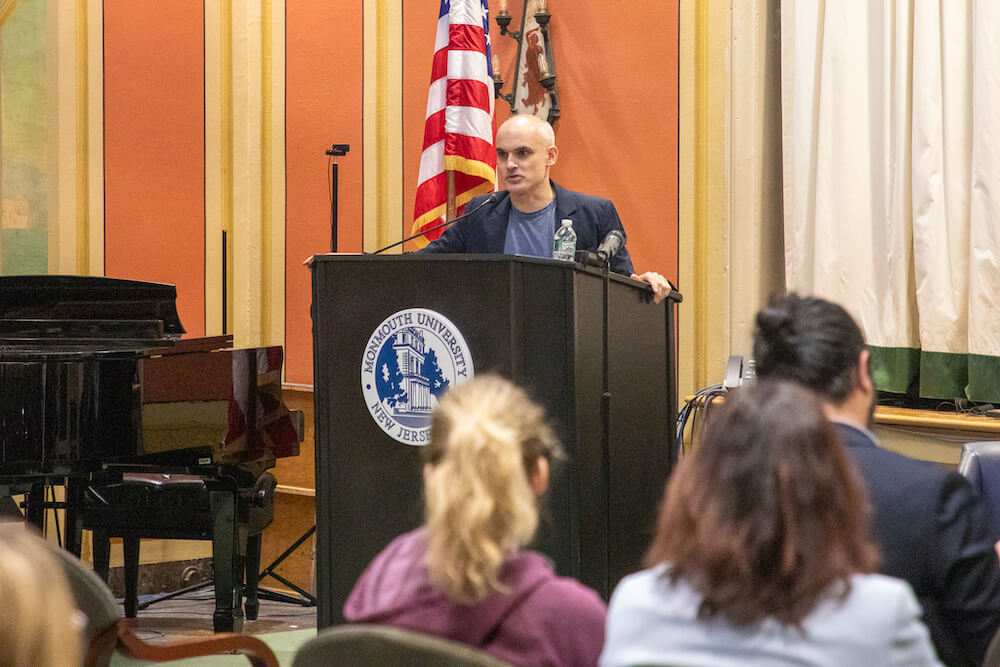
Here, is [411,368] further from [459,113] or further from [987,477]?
[459,113]

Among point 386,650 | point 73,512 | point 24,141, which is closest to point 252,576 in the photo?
point 73,512

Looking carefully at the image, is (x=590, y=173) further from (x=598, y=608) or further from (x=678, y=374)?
(x=598, y=608)

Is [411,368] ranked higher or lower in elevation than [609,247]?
lower

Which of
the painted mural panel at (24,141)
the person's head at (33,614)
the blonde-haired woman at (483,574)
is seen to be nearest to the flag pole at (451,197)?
the painted mural panel at (24,141)

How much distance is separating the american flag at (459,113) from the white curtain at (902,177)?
1211mm

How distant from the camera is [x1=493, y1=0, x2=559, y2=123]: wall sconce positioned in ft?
15.6

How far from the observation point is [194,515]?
4305 millimetres

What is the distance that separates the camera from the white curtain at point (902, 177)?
372cm

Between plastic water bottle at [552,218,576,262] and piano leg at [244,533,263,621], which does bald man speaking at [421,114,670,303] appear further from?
piano leg at [244,533,263,621]

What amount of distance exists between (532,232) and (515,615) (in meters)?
2.10

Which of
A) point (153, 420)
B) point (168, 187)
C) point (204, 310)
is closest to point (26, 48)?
point (168, 187)

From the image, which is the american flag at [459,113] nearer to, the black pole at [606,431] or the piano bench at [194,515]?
the piano bench at [194,515]

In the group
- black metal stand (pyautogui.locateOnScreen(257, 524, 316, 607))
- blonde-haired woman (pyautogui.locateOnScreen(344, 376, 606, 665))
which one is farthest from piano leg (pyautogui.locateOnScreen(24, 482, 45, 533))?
blonde-haired woman (pyautogui.locateOnScreen(344, 376, 606, 665))

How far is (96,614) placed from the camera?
1842 mm
